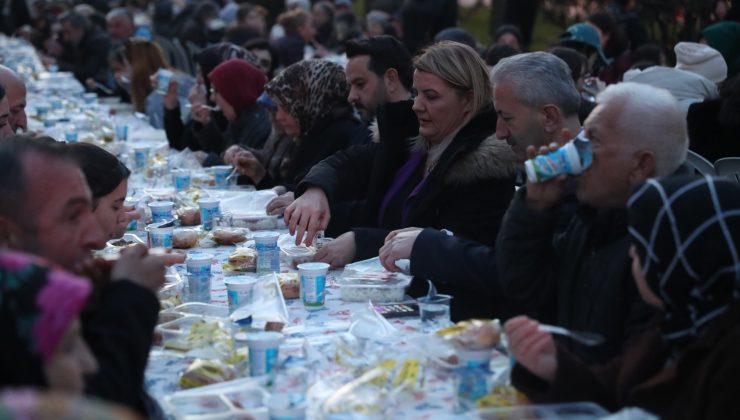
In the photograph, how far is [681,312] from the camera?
7.73 ft

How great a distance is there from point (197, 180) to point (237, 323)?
120 inches

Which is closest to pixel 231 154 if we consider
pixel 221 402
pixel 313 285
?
pixel 313 285

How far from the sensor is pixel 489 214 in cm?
398

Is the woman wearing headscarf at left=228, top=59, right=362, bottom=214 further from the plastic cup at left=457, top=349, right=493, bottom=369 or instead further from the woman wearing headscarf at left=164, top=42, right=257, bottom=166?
the plastic cup at left=457, top=349, right=493, bottom=369

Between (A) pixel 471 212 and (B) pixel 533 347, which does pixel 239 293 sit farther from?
(B) pixel 533 347

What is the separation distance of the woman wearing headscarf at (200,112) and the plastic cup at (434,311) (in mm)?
4748

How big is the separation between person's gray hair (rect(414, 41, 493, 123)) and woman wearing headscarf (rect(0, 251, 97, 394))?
255cm

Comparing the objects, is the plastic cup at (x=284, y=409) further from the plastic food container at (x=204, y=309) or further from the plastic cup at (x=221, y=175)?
the plastic cup at (x=221, y=175)

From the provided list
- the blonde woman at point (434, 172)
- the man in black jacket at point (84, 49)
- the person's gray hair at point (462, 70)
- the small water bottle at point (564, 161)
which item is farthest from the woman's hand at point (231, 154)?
the man in black jacket at point (84, 49)

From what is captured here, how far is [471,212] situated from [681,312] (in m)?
1.68

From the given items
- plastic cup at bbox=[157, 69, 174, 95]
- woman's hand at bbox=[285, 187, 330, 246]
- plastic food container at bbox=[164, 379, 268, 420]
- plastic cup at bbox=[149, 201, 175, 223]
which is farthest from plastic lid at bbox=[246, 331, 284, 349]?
plastic cup at bbox=[157, 69, 174, 95]

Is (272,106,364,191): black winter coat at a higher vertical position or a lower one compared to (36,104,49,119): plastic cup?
higher

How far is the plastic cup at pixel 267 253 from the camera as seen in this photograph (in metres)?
3.88

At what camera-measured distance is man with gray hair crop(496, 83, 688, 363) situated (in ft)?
9.11
